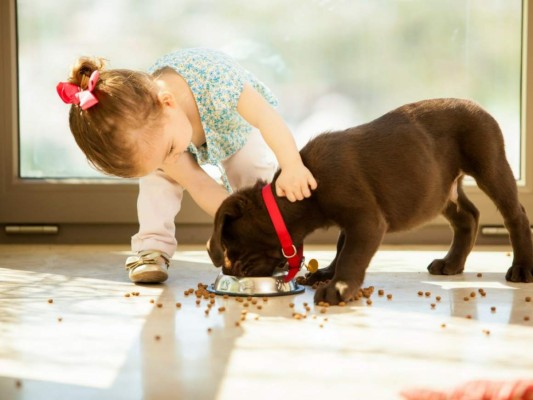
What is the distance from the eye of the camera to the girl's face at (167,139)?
2.48 m

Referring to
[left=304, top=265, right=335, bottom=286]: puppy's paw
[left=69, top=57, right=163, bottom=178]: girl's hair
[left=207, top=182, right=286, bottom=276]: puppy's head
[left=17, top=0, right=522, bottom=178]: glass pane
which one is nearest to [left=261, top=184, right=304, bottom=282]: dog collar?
[left=207, top=182, right=286, bottom=276]: puppy's head

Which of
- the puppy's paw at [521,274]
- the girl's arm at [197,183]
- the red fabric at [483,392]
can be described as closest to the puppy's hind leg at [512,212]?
the puppy's paw at [521,274]

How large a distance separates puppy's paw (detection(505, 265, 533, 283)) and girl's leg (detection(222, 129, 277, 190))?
913 millimetres

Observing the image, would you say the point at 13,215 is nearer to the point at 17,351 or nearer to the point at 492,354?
the point at 17,351

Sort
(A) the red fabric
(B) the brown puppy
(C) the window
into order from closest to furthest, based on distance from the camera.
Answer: (A) the red fabric < (B) the brown puppy < (C) the window

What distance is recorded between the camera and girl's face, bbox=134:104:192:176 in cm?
248

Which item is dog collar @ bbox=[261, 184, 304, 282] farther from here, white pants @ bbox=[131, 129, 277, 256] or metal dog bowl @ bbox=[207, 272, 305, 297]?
white pants @ bbox=[131, 129, 277, 256]

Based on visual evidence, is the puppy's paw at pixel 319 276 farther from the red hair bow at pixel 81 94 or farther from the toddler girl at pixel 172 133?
the red hair bow at pixel 81 94

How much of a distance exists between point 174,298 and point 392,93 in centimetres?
199

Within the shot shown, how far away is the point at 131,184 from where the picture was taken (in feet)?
13.2

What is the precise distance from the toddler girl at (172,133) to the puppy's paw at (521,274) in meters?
0.81

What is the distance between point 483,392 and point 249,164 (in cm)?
181

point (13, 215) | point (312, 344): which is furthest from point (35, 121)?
point (312, 344)

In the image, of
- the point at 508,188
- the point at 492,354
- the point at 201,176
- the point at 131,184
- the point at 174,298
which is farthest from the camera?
the point at 131,184
